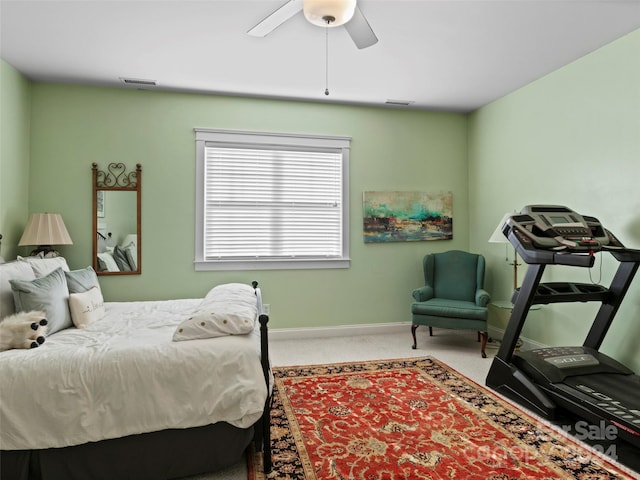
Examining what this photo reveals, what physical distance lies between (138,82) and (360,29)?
8.88 feet

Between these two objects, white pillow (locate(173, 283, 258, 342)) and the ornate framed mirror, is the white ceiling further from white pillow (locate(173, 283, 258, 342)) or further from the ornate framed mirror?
white pillow (locate(173, 283, 258, 342))

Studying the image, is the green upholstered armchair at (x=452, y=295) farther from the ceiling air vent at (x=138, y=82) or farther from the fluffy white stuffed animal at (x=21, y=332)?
the ceiling air vent at (x=138, y=82)

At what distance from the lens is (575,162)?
3.59m

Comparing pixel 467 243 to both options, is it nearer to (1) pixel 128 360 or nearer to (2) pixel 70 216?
(1) pixel 128 360

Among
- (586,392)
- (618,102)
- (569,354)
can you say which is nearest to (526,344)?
(569,354)

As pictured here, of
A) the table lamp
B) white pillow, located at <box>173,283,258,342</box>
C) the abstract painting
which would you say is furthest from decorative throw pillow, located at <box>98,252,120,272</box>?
the abstract painting

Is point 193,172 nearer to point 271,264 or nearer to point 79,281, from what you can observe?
point 271,264

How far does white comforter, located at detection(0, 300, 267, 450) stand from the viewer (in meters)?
1.82

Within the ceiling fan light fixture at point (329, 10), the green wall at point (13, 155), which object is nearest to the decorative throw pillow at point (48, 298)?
the green wall at point (13, 155)

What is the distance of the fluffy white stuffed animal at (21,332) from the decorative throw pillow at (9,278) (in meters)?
0.38

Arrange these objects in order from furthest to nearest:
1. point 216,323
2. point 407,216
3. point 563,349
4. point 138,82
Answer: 1. point 407,216
2. point 138,82
3. point 563,349
4. point 216,323

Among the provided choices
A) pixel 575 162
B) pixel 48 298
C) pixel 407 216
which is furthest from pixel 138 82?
pixel 575 162

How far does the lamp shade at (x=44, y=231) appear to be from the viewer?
3.59m

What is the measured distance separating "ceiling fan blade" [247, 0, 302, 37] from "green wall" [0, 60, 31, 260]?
2.70 meters
